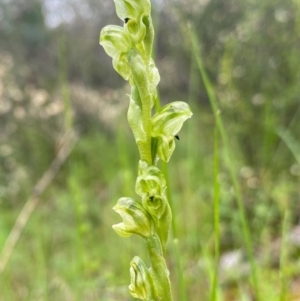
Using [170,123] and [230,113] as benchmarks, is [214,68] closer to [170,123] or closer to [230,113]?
[230,113]

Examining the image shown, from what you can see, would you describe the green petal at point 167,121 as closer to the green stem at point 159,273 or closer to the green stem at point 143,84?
the green stem at point 143,84

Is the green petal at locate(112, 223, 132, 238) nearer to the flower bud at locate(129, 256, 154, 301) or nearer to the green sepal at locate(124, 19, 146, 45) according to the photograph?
the flower bud at locate(129, 256, 154, 301)

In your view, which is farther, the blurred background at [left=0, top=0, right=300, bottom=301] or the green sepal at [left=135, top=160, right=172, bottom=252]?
the blurred background at [left=0, top=0, right=300, bottom=301]

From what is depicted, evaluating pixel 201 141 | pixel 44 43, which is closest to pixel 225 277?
pixel 201 141

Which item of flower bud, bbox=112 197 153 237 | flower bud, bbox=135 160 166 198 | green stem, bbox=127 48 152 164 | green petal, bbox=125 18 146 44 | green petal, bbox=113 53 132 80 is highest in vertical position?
green petal, bbox=125 18 146 44

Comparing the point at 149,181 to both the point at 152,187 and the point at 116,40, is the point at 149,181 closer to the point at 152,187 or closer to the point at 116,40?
the point at 152,187

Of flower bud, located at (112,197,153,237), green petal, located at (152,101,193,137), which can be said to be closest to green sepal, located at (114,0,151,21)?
green petal, located at (152,101,193,137)
